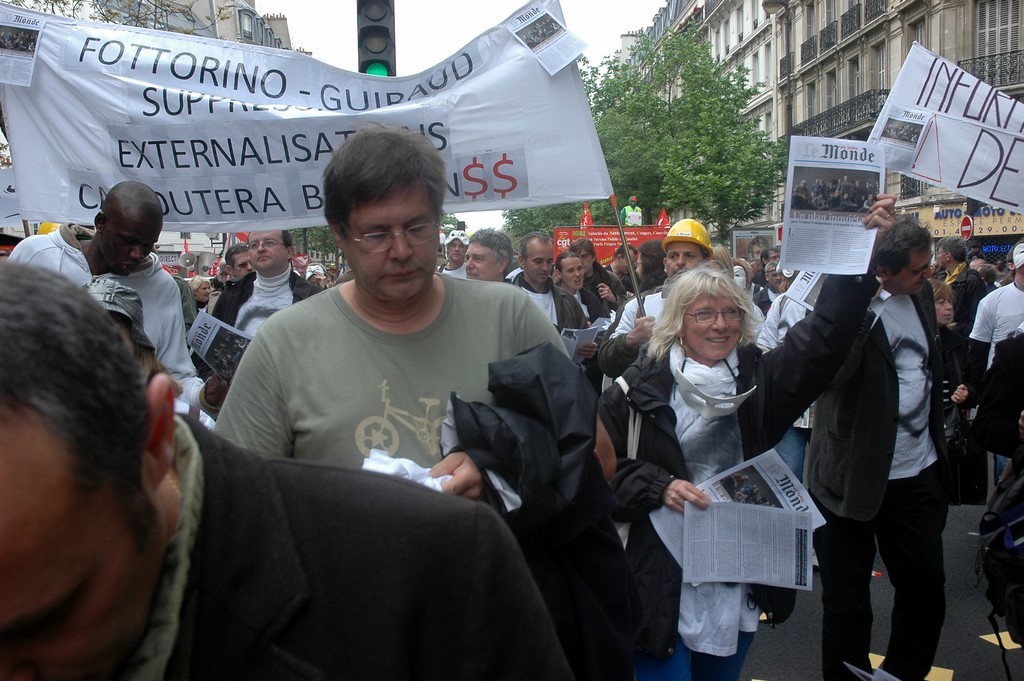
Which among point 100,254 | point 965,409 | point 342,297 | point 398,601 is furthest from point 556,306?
point 398,601

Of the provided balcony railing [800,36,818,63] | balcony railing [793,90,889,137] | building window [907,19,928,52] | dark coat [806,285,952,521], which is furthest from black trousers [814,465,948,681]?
balcony railing [800,36,818,63]

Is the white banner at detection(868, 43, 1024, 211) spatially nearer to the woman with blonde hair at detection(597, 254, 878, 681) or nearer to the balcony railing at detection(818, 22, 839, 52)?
the woman with blonde hair at detection(597, 254, 878, 681)

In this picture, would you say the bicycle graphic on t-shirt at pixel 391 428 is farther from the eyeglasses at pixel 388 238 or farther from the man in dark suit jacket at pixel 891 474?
the man in dark suit jacket at pixel 891 474

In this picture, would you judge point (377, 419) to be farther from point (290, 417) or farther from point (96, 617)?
point (96, 617)

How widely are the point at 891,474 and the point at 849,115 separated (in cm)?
3792

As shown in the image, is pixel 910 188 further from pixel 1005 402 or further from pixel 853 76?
pixel 1005 402

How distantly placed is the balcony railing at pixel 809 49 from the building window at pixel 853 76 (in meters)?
3.30

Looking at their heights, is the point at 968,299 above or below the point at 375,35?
below

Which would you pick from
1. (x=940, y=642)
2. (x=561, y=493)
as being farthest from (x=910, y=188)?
(x=561, y=493)

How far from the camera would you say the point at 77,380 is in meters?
0.84

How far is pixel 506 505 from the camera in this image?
1.81m

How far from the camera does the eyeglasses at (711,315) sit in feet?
10.8

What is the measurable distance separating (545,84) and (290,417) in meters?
2.54

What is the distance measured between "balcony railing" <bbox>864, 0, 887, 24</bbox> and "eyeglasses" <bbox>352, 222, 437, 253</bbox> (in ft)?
123
